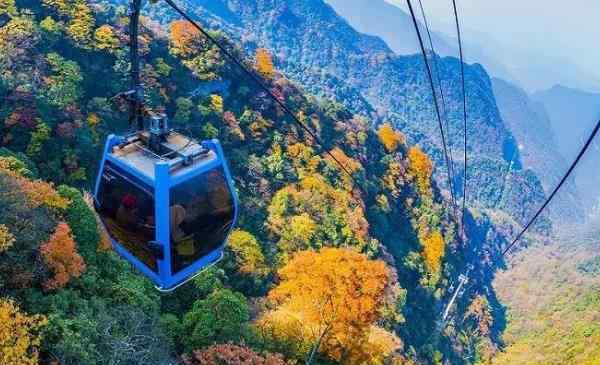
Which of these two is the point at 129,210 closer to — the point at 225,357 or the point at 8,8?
the point at 225,357

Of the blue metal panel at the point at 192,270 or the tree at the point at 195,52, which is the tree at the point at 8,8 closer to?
the tree at the point at 195,52

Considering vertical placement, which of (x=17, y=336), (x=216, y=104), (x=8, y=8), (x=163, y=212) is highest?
(x=163, y=212)

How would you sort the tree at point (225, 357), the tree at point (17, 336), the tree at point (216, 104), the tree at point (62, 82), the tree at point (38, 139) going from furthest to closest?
the tree at point (216, 104) < the tree at point (62, 82) < the tree at point (38, 139) < the tree at point (225, 357) < the tree at point (17, 336)

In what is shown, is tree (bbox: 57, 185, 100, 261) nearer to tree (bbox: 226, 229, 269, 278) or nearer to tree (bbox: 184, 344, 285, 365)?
tree (bbox: 184, 344, 285, 365)

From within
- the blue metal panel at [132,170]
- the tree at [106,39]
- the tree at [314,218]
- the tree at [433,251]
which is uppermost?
the blue metal panel at [132,170]

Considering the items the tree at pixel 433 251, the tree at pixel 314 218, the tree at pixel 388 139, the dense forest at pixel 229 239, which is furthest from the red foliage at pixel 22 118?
the tree at pixel 388 139

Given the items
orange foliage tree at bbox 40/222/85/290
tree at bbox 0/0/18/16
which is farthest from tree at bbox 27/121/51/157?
tree at bbox 0/0/18/16

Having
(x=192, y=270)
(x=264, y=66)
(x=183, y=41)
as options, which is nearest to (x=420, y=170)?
(x=264, y=66)
